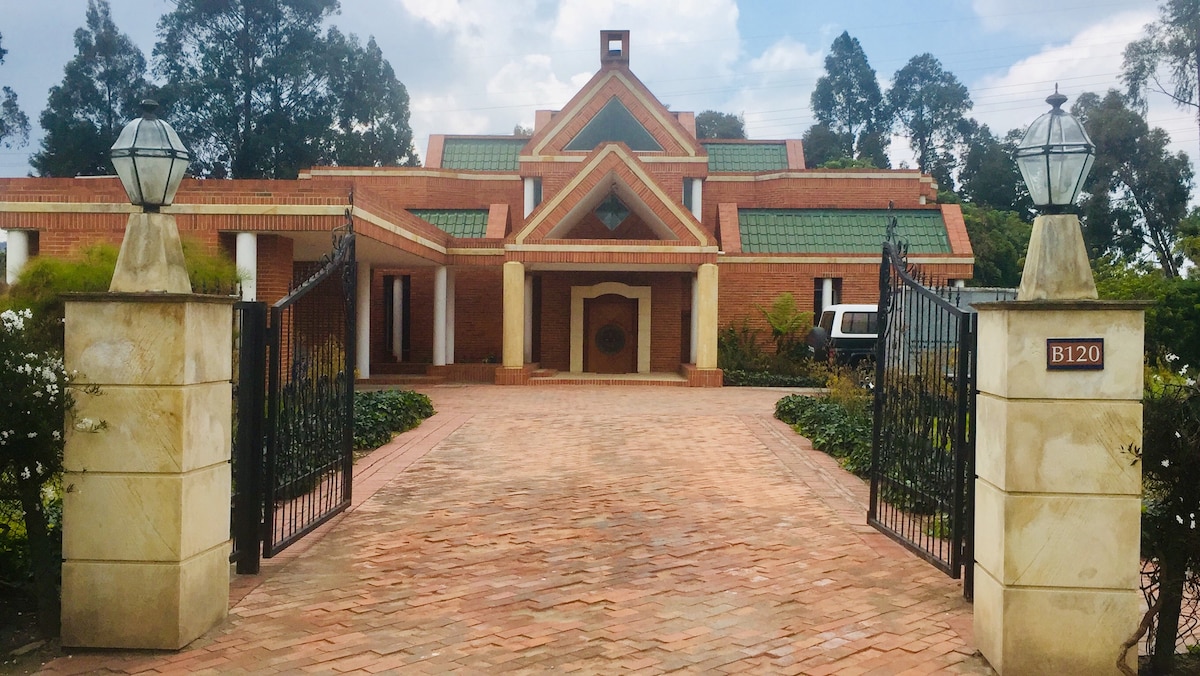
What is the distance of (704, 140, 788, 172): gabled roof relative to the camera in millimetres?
30406

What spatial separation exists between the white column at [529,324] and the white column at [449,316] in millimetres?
1884

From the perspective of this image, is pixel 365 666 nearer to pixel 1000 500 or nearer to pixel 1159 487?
pixel 1000 500

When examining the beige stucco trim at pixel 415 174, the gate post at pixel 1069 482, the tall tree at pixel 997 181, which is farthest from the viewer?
the tall tree at pixel 997 181

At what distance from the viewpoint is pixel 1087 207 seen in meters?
41.1

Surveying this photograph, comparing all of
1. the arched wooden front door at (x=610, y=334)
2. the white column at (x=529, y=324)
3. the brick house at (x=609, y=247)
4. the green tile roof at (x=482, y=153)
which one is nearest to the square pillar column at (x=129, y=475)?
the brick house at (x=609, y=247)

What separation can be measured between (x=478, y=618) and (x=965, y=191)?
55801mm

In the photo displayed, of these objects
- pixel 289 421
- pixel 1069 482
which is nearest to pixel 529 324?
pixel 289 421

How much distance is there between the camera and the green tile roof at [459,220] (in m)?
24.9

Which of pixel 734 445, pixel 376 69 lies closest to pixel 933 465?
pixel 734 445

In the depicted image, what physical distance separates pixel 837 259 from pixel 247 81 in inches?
1192

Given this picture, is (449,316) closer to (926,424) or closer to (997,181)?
(926,424)

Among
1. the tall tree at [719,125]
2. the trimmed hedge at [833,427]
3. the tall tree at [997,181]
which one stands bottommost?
the trimmed hedge at [833,427]

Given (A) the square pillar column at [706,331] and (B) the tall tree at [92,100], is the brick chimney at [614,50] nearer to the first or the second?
(A) the square pillar column at [706,331]

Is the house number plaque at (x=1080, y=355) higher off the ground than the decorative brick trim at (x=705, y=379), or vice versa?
the house number plaque at (x=1080, y=355)
